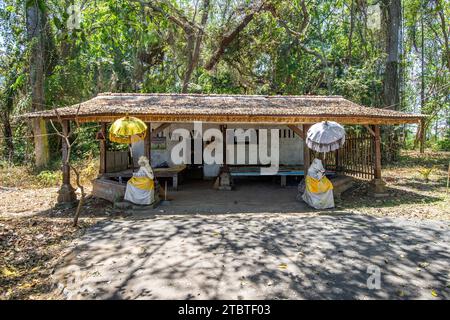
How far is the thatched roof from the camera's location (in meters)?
8.89

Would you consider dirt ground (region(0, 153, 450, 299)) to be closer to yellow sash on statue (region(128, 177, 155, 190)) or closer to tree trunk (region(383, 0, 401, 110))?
yellow sash on statue (region(128, 177, 155, 190))

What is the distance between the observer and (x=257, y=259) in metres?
5.03

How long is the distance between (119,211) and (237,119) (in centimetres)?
385

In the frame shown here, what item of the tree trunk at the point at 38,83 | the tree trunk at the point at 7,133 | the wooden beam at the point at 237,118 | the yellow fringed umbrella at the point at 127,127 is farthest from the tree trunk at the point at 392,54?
the tree trunk at the point at 7,133

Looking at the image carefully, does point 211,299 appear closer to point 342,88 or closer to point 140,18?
point 140,18

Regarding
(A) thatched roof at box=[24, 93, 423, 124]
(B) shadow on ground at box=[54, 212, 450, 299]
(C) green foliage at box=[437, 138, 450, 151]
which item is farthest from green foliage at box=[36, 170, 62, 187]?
(C) green foliage at box=[437, 138, 450, 151]

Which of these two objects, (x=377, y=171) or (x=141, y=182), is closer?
(x=141, y=182)

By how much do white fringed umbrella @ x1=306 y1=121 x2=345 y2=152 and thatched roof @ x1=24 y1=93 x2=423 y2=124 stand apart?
83cm

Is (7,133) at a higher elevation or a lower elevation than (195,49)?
lower

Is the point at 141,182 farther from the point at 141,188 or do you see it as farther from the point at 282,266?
the point at 282,266

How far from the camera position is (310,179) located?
8.84m

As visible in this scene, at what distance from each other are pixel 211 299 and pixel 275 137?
10.3m

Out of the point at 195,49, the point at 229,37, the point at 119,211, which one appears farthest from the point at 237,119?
the point at 229,37

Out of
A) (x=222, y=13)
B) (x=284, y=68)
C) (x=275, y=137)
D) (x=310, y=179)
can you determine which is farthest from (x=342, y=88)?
(x=310, y=179)
